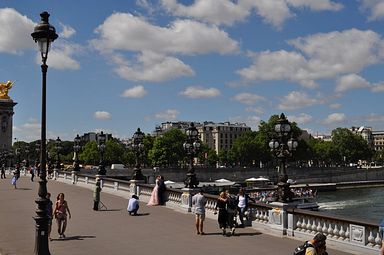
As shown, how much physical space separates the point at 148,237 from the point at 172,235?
0.91m

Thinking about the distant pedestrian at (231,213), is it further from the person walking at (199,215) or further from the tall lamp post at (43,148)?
the tall lamp post at (43,148)

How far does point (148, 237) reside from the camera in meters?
17.7

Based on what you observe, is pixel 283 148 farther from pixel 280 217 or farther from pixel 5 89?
pixel 5 89

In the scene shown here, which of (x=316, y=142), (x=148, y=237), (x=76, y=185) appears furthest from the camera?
(x=316, y=142)

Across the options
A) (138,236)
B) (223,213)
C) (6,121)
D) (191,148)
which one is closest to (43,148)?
(138,236)

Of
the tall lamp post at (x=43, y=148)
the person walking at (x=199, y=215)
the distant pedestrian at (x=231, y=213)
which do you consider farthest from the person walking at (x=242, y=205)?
the tall lamp post at (x=43, y=148)

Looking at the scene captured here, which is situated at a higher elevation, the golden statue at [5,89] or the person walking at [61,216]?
the golden statue at [5,89]

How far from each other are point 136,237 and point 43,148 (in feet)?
18.2

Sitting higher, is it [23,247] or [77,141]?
[77,141]

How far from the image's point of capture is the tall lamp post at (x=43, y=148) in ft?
42.7

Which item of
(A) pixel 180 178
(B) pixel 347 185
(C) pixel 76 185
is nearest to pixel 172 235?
(C) pixel 76 185

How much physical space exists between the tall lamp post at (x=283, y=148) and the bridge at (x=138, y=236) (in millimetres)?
1652

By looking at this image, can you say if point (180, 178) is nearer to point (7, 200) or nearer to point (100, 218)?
point (7, 200)

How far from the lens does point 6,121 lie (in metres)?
128
